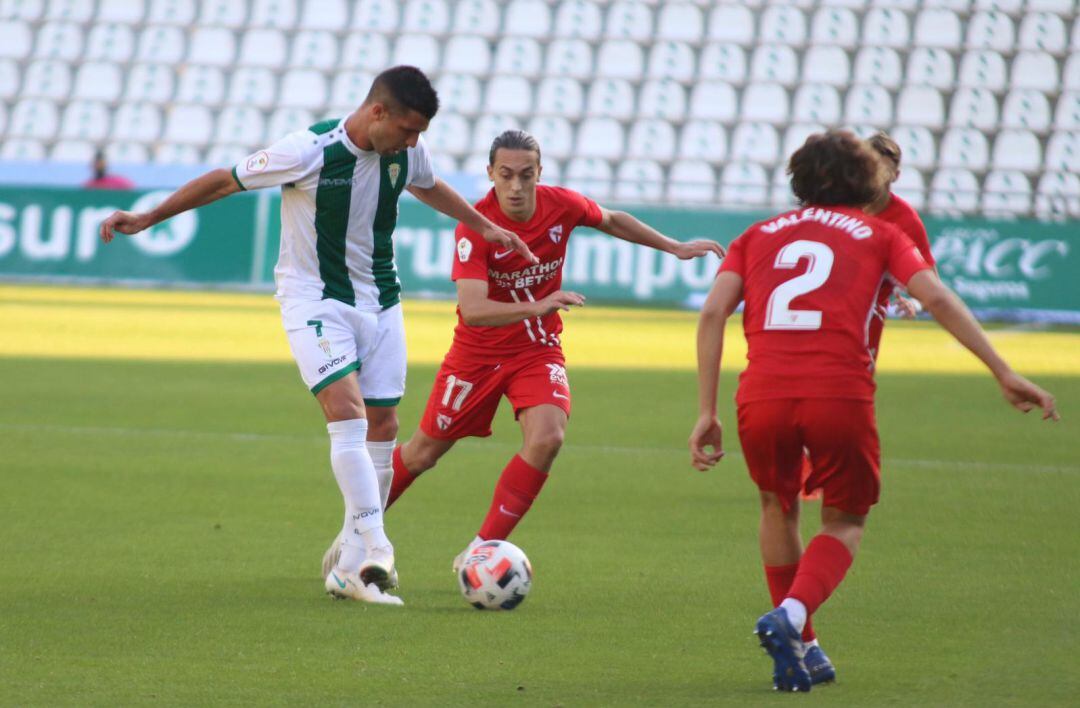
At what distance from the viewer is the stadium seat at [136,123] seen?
29438 mm

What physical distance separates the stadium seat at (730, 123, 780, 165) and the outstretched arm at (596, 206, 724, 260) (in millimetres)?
20950

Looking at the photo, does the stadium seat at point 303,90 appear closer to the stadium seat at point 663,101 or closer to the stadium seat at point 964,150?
the stadium seat at point 663,101

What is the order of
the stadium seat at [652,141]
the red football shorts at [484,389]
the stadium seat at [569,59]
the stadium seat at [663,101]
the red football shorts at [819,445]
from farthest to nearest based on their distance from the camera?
the stadium seat at [569,59] < the stadium seat at [663,101] < the stadium seat at [652,141] < the red football shorts at [484,389] < the red football shorts at [819,445]

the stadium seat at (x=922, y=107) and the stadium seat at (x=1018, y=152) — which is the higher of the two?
the stadium seat at (x=922, y=107)

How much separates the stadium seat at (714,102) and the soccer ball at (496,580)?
23.3 m

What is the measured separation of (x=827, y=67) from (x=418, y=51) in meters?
7.31

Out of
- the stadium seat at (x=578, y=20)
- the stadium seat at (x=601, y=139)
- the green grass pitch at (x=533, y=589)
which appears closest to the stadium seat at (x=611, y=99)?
the stadium seat at (x=601, y=139)

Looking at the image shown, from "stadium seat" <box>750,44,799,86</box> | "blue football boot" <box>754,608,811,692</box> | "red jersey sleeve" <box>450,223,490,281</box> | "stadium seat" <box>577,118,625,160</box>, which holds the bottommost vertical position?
"blue football boot" <box>754,608,811,692</box>

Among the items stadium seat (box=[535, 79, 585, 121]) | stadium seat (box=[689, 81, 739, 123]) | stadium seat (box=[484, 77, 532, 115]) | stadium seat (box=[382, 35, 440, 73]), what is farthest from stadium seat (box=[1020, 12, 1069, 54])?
stadium seat (box=[382, 35, 440, 73])

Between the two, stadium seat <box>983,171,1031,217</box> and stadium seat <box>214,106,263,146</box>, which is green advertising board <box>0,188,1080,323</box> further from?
stadium seat <box>214,106,263,146</box>

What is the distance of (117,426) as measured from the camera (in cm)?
1077

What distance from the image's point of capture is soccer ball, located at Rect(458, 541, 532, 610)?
571 cm

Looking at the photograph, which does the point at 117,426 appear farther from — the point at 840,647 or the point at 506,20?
the point at 506,20

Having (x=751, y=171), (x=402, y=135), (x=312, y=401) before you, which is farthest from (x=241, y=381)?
(x=751, y=171)
